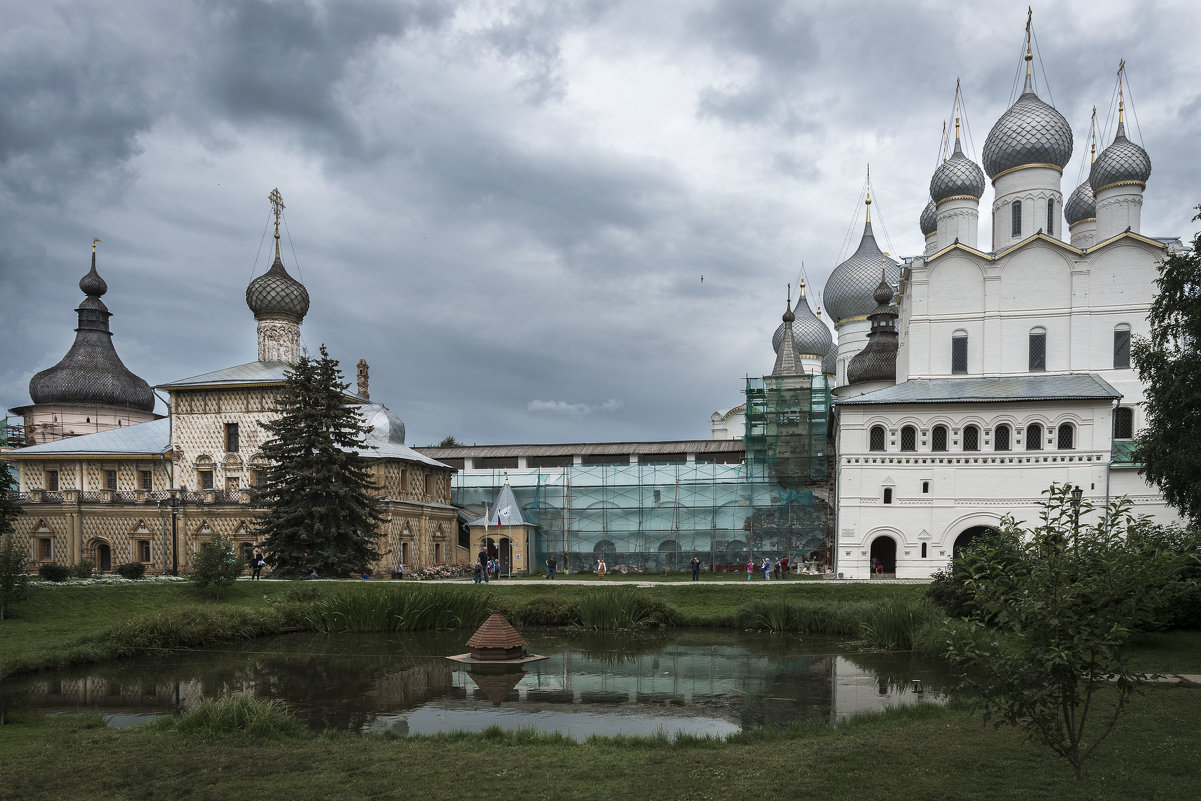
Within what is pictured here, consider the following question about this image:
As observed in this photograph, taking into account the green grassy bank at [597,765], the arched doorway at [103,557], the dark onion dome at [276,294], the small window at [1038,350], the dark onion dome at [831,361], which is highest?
the dark onion dome at [276,294]

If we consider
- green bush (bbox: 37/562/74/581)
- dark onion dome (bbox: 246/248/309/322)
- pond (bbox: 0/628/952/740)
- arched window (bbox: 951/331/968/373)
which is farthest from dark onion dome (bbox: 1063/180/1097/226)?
green bush (bbox: 37/562/74/581)

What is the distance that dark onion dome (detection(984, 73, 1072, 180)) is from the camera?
116 ft

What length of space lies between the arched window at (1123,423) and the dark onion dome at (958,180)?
1096cm

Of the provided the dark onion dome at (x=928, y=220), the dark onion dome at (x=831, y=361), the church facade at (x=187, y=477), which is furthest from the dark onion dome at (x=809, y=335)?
the church facade at (x=187, y=477)

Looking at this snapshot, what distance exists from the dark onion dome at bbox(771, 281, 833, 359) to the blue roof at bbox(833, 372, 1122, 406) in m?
19.7

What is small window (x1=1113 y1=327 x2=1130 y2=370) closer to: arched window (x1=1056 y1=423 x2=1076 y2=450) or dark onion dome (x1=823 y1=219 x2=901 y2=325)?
arched window (x1=1056 y1=423 x2=1076 y2=450)

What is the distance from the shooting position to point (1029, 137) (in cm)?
3541

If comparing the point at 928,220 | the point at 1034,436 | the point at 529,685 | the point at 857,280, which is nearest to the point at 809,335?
the point at 857,280

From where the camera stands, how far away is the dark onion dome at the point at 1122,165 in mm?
34500

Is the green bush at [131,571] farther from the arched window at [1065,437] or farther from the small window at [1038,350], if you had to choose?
the small window at [1038,350]

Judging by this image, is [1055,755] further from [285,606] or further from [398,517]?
[398,517]

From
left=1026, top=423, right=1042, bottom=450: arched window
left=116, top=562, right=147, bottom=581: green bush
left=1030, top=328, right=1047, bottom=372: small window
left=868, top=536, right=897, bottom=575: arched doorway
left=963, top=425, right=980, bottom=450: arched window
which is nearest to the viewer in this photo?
left=116, top=562, right=147, bottom=581: green bush

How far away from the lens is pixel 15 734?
9945 millimetres

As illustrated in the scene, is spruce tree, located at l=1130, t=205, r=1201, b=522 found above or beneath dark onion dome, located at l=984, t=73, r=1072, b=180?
beneath
